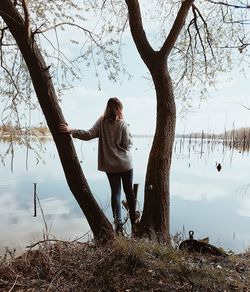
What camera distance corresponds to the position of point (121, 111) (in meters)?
5.25

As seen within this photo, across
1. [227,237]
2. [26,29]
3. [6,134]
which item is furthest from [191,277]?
[227,237]

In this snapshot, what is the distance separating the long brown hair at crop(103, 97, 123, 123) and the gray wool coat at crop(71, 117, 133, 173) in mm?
56

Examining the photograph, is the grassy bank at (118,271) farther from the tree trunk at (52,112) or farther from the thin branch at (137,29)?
the thin branch at (137,29)

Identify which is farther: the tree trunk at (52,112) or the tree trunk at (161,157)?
the tree trunk at (161,157)

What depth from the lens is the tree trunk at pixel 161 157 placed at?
565 centimetres

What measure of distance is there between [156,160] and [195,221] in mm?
7947

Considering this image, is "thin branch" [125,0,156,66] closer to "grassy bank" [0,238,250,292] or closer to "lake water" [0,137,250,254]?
"lake water" [0,137,250,254]

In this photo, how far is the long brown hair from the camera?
16.9ft

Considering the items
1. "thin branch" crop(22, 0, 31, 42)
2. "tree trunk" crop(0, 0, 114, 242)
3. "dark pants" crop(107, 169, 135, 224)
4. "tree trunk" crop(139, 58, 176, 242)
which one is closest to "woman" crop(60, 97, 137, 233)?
"dark pants" crop(107, 169, 135, 224)

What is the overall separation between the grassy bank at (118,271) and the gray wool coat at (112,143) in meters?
1.20

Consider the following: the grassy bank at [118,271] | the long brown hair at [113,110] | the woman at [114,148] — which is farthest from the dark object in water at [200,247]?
the long brown hair at [113,110]

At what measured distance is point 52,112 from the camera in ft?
15.5

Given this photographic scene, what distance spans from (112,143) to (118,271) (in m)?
1.94

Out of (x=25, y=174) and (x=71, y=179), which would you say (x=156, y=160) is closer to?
(x=71, y=179)
